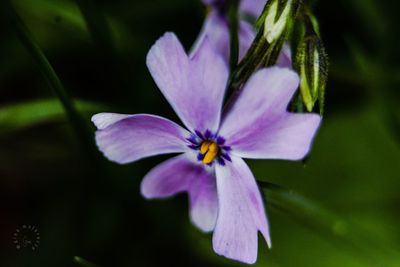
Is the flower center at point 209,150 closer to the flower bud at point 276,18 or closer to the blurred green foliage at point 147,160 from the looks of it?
the flower bud at point 276,18

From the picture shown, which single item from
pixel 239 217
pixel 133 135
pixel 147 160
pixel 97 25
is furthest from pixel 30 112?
pixel 239 217

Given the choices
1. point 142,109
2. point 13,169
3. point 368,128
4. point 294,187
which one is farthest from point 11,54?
point 368,128

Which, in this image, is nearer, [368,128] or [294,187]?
[294,187]

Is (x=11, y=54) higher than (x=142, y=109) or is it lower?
higher

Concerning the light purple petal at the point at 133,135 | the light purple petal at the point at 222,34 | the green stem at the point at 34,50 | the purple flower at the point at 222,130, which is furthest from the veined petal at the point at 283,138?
the green stem at the point at 34,50

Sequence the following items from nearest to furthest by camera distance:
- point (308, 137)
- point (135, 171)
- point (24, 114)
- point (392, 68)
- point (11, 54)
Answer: point (308, 137) < point (24, 114) < point (135, 171) < point (392, 68) < point (11, 54)

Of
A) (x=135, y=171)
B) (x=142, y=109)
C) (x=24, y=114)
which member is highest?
(x=24, y=114)

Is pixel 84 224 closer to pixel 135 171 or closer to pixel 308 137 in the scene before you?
pixel 135 171
